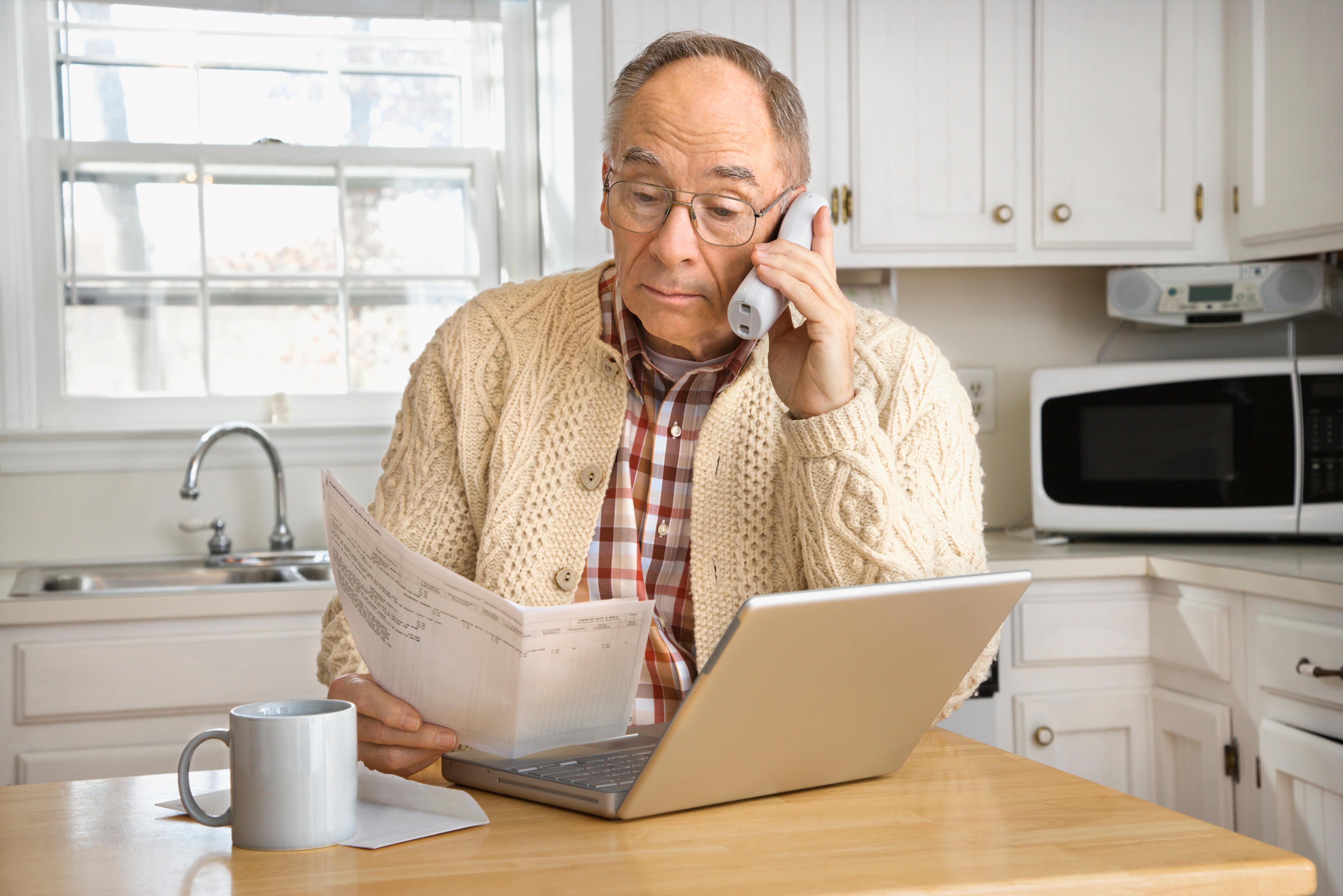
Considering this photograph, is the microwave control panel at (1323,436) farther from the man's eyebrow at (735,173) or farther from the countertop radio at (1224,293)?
the man's eyebrow at (735,173)

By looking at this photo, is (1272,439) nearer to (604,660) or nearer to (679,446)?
(679,446)

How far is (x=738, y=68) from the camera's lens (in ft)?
3.65

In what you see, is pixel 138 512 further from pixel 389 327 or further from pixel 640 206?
pixel 640 206

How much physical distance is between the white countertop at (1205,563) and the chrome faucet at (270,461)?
138 centimetres

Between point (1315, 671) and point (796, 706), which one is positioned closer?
point (796, 706)

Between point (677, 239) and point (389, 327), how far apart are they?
5.54 ft

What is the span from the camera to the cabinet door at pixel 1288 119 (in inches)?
87.3

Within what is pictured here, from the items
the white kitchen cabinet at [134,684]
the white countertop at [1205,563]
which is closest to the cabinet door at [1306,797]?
the white countertop at [1205,563]

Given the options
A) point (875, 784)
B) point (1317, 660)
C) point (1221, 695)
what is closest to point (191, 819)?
point (875, 784)

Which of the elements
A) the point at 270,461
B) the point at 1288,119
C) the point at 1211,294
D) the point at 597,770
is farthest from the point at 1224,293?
the point at 597,770

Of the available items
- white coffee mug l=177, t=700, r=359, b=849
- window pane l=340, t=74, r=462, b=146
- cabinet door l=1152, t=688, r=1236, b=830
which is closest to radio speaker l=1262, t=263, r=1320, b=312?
cabinet door l=1152, t=688, r=1236, b=830

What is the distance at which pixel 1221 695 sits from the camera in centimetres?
201

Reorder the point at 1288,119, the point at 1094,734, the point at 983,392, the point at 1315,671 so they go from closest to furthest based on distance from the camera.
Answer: the point at 1315,671, the point at 1094,734, the point at 1288,119, the point at 983,392

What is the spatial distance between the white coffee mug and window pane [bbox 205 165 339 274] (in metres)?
2.05
